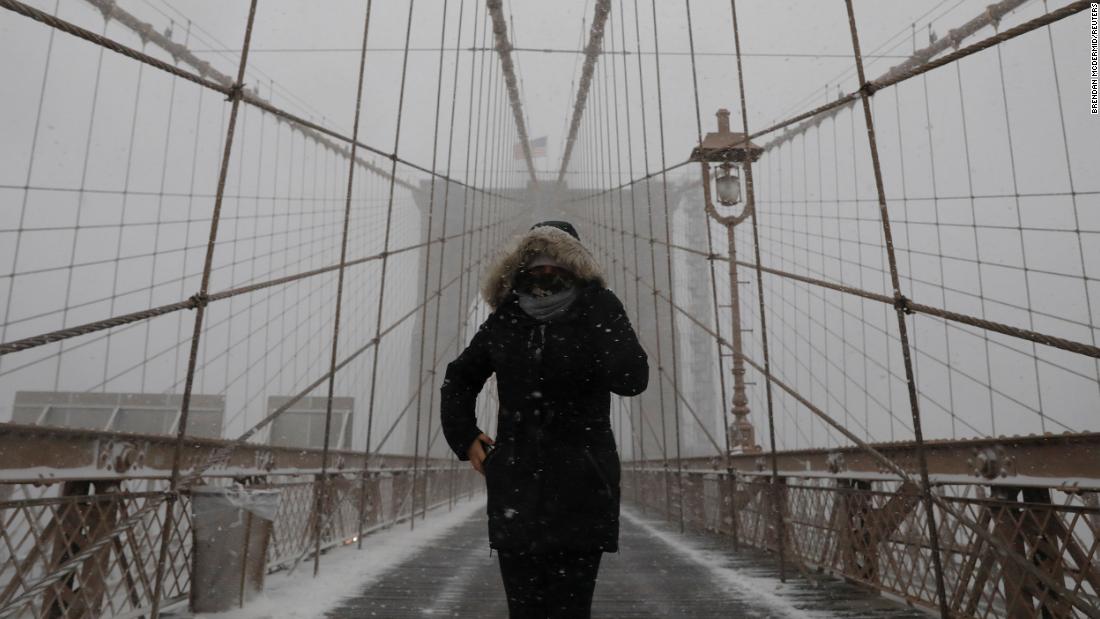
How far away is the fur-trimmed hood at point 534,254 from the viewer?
133cm

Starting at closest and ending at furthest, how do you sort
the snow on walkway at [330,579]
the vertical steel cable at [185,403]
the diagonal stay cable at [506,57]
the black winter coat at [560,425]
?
1. the black winter coat at [560,425]
2. the vertical steel cable at [185,403]
3. the snow on walkway at [330,579]
4. the diagonal stay cable at [506,57]

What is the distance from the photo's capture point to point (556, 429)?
1280 mm

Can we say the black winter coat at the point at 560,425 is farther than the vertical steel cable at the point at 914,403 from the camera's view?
No

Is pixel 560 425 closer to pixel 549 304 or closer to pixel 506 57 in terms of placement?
pixel 549 304

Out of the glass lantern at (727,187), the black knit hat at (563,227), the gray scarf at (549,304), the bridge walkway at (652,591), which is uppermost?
the glass lantern at (727,187)

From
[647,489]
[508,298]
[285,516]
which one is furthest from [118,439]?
[647,489]

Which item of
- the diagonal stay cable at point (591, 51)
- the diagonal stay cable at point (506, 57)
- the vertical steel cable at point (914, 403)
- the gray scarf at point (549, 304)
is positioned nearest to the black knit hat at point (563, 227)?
the gray scarf at point (549, 304)

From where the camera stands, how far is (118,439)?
6.96 ft

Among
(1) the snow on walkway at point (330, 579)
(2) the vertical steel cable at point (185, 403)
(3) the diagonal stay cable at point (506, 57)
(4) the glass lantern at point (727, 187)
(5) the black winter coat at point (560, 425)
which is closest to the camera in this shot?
(5) the black winter coat at point (560, 425)

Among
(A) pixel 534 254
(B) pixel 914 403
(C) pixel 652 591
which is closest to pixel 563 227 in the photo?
(A) pixel 534 254

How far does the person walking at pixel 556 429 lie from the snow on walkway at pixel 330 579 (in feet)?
4.51

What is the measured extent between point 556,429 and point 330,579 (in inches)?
85.7

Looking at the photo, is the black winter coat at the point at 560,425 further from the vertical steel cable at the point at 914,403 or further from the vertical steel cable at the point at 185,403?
the vertical steel cable at the point at 185,403

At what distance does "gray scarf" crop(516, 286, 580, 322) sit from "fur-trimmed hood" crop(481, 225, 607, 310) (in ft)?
0.16
